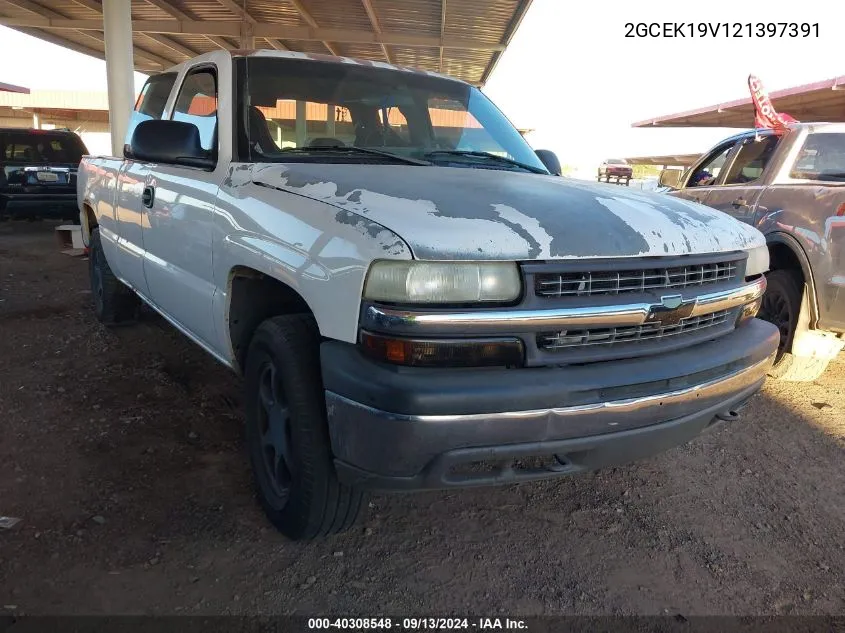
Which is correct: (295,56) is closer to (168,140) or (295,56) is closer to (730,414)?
(168,140)

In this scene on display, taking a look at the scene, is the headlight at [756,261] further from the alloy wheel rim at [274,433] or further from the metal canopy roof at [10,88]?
the metal canopy roof at [10,88]

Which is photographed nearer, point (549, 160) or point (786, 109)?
point (549, 160)

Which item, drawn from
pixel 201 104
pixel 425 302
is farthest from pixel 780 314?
pixel 201 104

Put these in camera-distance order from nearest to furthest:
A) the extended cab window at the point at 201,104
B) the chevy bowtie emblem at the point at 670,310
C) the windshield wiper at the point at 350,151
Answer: the chevy bowtie emblem at the point at 670,310 < the windshield wiper at the point at 350,151 < the extended cab window at the point at 201,104

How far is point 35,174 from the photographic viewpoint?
36.0ft

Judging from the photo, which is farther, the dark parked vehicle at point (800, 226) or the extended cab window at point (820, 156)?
the extended cab window at point (820, 156)

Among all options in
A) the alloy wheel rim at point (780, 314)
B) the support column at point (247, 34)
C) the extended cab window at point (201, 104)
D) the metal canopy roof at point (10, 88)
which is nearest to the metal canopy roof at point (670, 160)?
the support column at point (247, 34)

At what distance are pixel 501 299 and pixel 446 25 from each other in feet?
40.1

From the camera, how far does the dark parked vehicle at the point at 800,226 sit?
3955mm

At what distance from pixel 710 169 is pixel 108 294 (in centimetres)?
537

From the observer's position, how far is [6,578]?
2174mm

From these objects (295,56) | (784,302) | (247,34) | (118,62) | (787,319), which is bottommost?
(787,319)

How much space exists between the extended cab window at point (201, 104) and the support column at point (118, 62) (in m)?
6.99

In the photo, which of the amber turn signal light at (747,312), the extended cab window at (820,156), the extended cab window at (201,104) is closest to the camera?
the amber turn signal light at (747,312)
